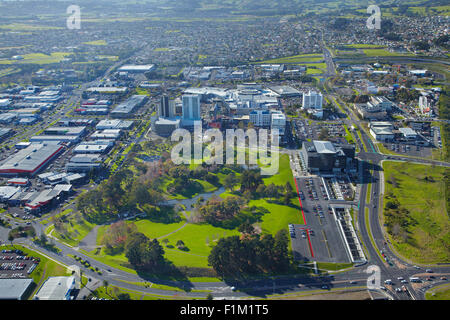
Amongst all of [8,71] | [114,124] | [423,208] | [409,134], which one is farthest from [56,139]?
[8,71]

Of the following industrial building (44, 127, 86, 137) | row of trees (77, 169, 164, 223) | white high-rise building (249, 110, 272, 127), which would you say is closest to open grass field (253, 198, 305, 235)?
row of trees (77, 169, 164, 223)

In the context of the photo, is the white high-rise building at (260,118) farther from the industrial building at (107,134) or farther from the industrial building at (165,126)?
the industrial building at (107,134)

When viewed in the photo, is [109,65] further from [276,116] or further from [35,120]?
[276,116]

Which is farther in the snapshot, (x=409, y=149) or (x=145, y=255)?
(x=409, y=149)

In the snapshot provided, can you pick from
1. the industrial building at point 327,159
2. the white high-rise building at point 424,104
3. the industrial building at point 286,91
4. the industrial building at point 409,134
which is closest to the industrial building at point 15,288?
the industrial building at point 327,159

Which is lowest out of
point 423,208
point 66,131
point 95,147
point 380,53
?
point 423,208

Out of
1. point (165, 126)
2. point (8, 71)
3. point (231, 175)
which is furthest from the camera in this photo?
point (8, 71)

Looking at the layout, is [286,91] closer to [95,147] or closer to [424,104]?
[424,104]
